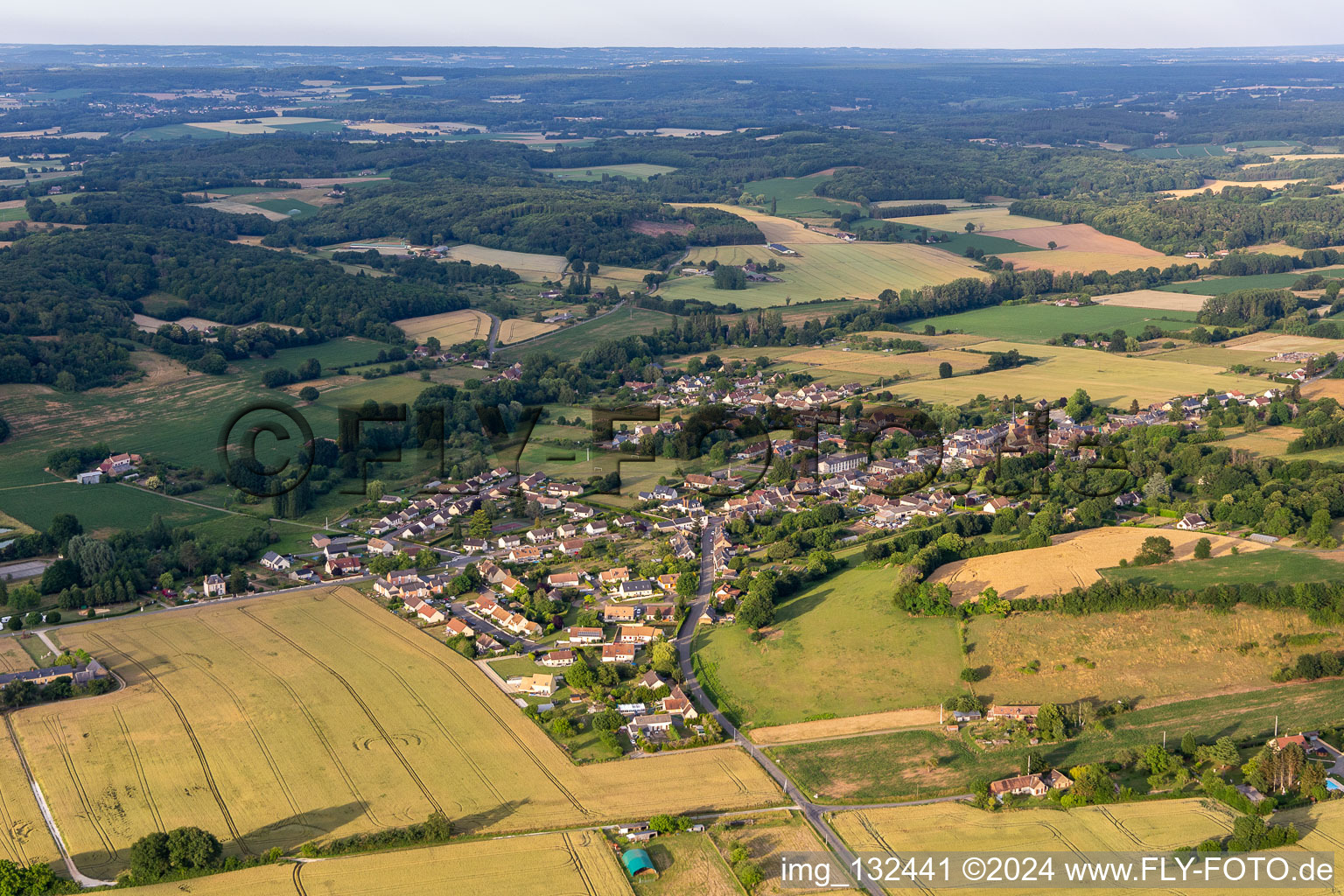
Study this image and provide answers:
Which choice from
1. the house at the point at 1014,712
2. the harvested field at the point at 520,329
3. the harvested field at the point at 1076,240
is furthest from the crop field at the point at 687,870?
the harvested field at the point at 1076,240

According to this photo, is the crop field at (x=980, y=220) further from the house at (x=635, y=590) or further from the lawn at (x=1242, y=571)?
the house at (x=635, y=590)

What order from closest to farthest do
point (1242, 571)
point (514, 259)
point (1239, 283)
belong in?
point (1242, 571) < point (1239, 283) < point (514, 259)

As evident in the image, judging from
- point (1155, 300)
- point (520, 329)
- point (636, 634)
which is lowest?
point (636, 634)

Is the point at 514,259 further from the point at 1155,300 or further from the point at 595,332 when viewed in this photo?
the point at 1155,300

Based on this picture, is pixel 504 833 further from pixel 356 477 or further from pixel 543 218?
pixel 543 218

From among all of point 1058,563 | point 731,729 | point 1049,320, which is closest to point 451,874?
point 731,729

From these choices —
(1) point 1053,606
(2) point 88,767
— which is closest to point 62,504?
(2) point 88,767
